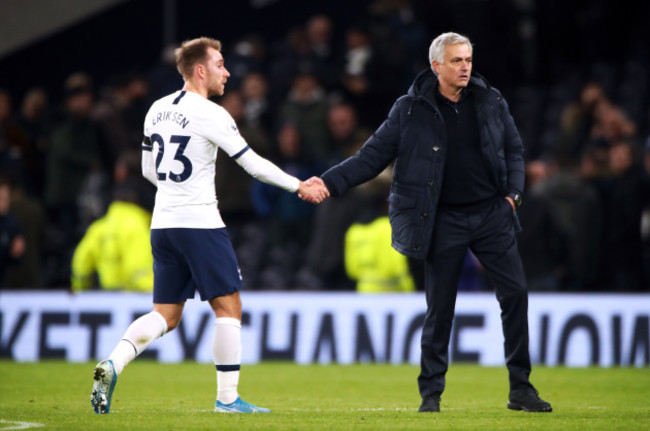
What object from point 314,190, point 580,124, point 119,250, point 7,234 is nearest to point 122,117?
point 7,234

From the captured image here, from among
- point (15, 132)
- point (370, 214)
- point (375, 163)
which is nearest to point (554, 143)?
point (370, 214)

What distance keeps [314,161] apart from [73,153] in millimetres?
3247

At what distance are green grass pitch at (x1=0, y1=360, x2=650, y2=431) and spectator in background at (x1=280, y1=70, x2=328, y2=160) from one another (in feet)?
11.0

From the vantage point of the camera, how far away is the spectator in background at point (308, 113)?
1507 cm

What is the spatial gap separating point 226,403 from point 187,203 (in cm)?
126

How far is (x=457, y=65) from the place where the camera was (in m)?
7.52

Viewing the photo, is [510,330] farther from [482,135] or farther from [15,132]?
[15,132]

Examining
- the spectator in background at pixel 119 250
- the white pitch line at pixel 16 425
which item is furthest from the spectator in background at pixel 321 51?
the white pitch line at pixel 16 425

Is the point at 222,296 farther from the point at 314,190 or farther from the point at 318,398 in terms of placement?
the point at 318,398

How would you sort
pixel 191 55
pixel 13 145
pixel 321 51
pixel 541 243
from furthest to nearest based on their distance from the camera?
1. pixel 321 51
2. pixel 13 145
3. pixel 541 243
4. pixel 191 55

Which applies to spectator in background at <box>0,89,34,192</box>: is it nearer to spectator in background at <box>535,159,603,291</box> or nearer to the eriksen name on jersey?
spectator in background at <box>535,159,603,291</box>

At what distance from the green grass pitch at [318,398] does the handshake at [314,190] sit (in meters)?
1.36

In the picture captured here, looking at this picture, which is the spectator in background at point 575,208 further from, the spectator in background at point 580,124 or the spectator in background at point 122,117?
the spectator in background at point 122,117

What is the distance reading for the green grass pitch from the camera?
6844 millimetres
